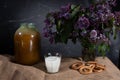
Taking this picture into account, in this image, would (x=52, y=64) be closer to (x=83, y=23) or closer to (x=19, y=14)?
(x=83, y=23)

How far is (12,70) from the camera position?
1076mm

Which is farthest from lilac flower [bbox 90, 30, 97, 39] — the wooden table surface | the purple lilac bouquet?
the wooden table surface

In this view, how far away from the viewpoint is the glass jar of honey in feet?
3.93

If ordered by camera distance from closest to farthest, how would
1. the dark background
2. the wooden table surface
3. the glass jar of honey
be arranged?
the wooden table surface < the glass jar of honey < the dark background

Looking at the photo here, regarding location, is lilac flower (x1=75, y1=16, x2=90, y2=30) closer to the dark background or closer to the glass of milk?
the glass of milk

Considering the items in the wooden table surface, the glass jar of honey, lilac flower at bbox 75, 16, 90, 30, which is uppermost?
lilac flower at bbox 75, 16, 90, 30

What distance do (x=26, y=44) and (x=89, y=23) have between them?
0.33 m

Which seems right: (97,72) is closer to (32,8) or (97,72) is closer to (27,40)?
(27,40)

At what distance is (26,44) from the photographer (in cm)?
121

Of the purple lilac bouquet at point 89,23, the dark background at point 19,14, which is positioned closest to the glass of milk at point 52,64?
the purple lilac bouquet at point 89,23

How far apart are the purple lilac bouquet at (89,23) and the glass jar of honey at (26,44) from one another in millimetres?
93

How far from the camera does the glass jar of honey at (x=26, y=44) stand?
3.93 feet

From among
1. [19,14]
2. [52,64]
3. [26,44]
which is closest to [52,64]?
[52,64]

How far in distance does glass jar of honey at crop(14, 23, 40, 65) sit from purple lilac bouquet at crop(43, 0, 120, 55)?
0.30ft
